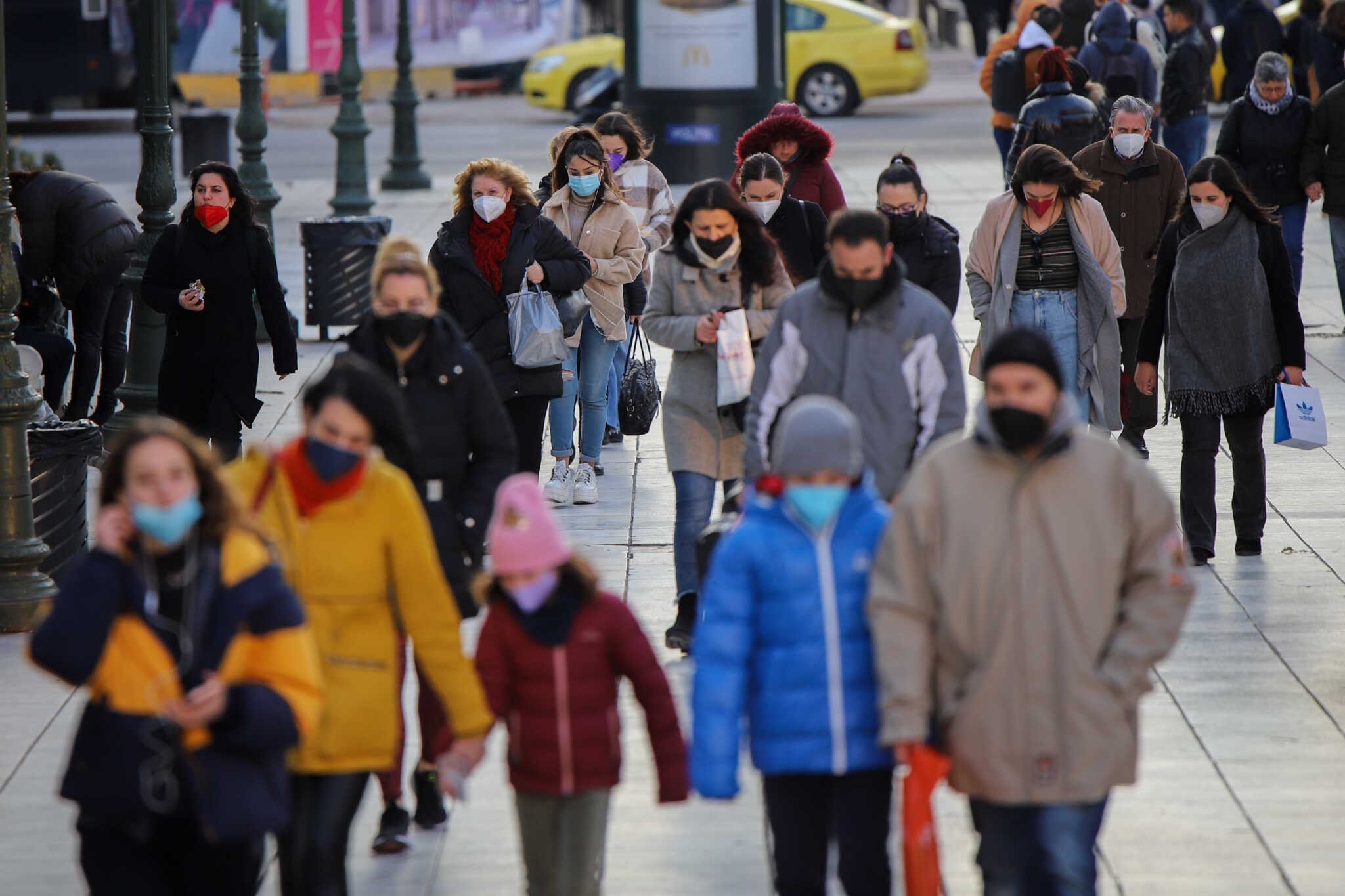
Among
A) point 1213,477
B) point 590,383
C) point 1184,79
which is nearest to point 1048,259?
point 1213,477

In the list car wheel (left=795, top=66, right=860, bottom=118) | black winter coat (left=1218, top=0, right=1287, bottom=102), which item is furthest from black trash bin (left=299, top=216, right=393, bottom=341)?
car wheel (left=795, top=66, right=860, bottom=118)

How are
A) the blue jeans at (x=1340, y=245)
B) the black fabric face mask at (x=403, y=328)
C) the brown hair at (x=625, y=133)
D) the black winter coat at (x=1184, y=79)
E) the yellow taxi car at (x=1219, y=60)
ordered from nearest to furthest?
the black fabric face mask at (x=403, y=328) → the brown hair at (x=625, y=133) → the blue jeans at (x=1340, y=245) → the black winter coat at (x=1184, y=79) → the yellow taxi car at (x=1219, y=60)

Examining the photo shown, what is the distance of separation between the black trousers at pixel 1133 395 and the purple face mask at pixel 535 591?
18.4 ft

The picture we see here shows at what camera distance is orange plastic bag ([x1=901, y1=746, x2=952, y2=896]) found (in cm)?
455

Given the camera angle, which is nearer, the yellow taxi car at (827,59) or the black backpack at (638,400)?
the black backpack at (638,400)

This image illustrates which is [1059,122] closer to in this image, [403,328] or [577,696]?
[403,328]

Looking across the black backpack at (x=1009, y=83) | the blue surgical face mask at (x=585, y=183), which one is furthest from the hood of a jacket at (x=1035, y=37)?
the blue surgical face mask at (x=585, y=183)

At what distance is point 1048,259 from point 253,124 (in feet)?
26.8

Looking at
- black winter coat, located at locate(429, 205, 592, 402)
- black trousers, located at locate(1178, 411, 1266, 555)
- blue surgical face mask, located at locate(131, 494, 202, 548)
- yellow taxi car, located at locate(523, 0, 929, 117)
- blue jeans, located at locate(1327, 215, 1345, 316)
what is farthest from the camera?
yellow taxi car, located at locate(523, 0, 929, 117)

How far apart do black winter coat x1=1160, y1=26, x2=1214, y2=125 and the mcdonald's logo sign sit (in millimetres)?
5748

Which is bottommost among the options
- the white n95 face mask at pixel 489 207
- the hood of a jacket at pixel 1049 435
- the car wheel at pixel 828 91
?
the hood of a jacket at pixel 1049 435

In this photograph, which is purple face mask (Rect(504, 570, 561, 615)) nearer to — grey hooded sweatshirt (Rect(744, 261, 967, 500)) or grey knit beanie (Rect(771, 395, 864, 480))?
grey knit beanie (Rect(771, 395, 864, 480))

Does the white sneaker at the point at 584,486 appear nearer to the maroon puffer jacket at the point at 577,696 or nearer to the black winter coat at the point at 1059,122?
the black winter coat at the point at 1059,122

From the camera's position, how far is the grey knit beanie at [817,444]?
4.59 metres
